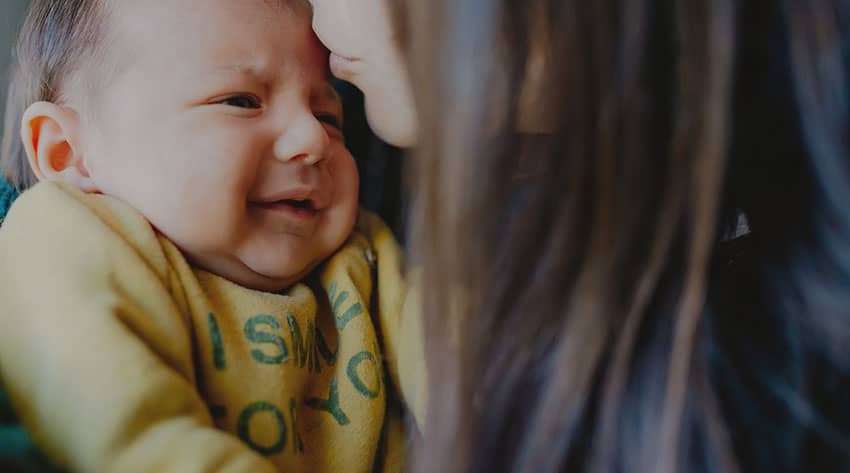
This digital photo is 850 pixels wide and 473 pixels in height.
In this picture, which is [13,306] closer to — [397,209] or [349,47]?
[349,47]

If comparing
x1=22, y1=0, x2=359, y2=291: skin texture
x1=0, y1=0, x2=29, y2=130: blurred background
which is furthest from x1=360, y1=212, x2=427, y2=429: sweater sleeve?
x1=0, y1=0, x2=29, y2=130: blurred background

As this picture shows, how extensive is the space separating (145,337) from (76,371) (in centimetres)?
6

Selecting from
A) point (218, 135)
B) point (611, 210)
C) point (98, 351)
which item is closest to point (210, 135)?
point (218, 135)

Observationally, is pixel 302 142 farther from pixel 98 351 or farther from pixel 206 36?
pixel 98 351

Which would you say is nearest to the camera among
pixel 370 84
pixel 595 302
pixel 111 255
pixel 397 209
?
pixel 595 302

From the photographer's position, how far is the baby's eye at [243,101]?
0.69 meters

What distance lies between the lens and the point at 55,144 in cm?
71

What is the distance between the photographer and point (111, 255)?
574 millimetres

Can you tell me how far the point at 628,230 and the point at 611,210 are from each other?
2 centimetres

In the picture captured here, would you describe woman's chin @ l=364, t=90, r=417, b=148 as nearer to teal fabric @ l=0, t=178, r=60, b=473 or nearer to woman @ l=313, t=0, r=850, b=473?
woman @ l=313, t=0, r=850, b=473

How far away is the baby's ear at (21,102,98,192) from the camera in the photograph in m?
0.70

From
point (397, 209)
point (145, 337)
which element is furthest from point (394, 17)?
point (397, 209)

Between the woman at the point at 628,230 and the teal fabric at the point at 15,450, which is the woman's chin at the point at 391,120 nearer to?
the woman at the point at 628,230

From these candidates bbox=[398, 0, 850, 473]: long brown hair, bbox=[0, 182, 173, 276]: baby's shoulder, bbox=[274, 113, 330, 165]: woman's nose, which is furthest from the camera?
bbox=[274, 113, 330, 165]: woman's nose
